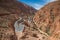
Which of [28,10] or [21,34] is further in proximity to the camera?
[28,10]

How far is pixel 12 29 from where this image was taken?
975 centimetres

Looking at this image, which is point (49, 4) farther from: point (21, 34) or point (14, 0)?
point (14, 0)

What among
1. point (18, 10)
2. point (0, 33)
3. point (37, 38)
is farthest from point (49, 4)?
point (18, 10)

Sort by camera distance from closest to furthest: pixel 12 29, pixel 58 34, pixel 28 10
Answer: pixel 58 34, pixel 12 29, pixel 28 10

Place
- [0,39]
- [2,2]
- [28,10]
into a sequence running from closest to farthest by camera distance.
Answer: [0,39]
[2,2]
[28,10]

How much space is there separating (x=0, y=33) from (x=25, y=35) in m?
1.22

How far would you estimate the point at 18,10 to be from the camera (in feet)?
46.8

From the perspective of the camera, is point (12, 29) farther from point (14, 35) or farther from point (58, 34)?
point (58, 34)

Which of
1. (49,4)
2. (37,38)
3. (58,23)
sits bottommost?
(37,38)

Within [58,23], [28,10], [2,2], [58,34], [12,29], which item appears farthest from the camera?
[28,10]

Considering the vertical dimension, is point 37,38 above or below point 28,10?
below

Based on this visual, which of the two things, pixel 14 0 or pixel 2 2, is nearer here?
pixel 2 2

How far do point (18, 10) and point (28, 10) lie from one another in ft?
2.81

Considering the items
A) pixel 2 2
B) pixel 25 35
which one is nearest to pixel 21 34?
pixel 25 35
